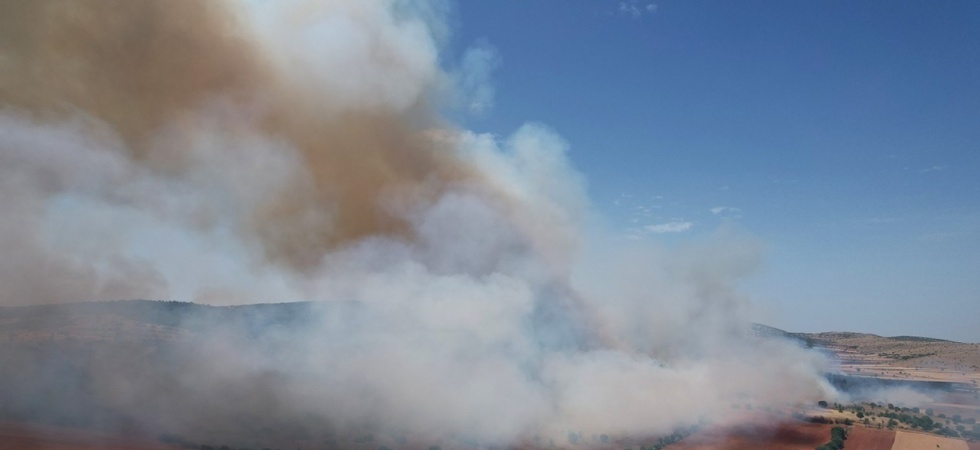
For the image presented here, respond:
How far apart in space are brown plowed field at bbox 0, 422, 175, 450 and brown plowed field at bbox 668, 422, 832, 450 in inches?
1211

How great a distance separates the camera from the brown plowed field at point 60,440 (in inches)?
989

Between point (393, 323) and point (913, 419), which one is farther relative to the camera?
point (913, 419)

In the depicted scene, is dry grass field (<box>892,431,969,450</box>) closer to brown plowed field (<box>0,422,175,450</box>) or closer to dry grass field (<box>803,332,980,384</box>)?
dry grass field (<box>803,332,980,384</box>)

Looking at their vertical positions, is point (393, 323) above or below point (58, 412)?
above

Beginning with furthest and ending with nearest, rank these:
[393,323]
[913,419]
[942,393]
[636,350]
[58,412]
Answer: [942,393] → [636,350] → [913,419] → [393,323] → [58,412]

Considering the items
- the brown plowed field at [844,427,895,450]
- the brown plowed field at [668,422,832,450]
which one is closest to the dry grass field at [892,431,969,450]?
the brown plowed field at [844,427,895,450]

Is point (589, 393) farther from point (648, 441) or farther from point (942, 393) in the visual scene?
point (942, 393)

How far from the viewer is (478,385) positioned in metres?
38.9

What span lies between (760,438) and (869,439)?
411 inches

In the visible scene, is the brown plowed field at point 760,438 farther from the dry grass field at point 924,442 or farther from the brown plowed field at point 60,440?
the brown plowed field at point 60,440

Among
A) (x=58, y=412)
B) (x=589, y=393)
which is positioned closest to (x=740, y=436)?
(x=589, y=393)

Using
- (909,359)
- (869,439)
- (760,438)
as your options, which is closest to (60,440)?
(760,438)

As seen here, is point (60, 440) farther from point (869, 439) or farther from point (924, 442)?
point (924, 442)

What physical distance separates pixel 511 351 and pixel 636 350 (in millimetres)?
17774
